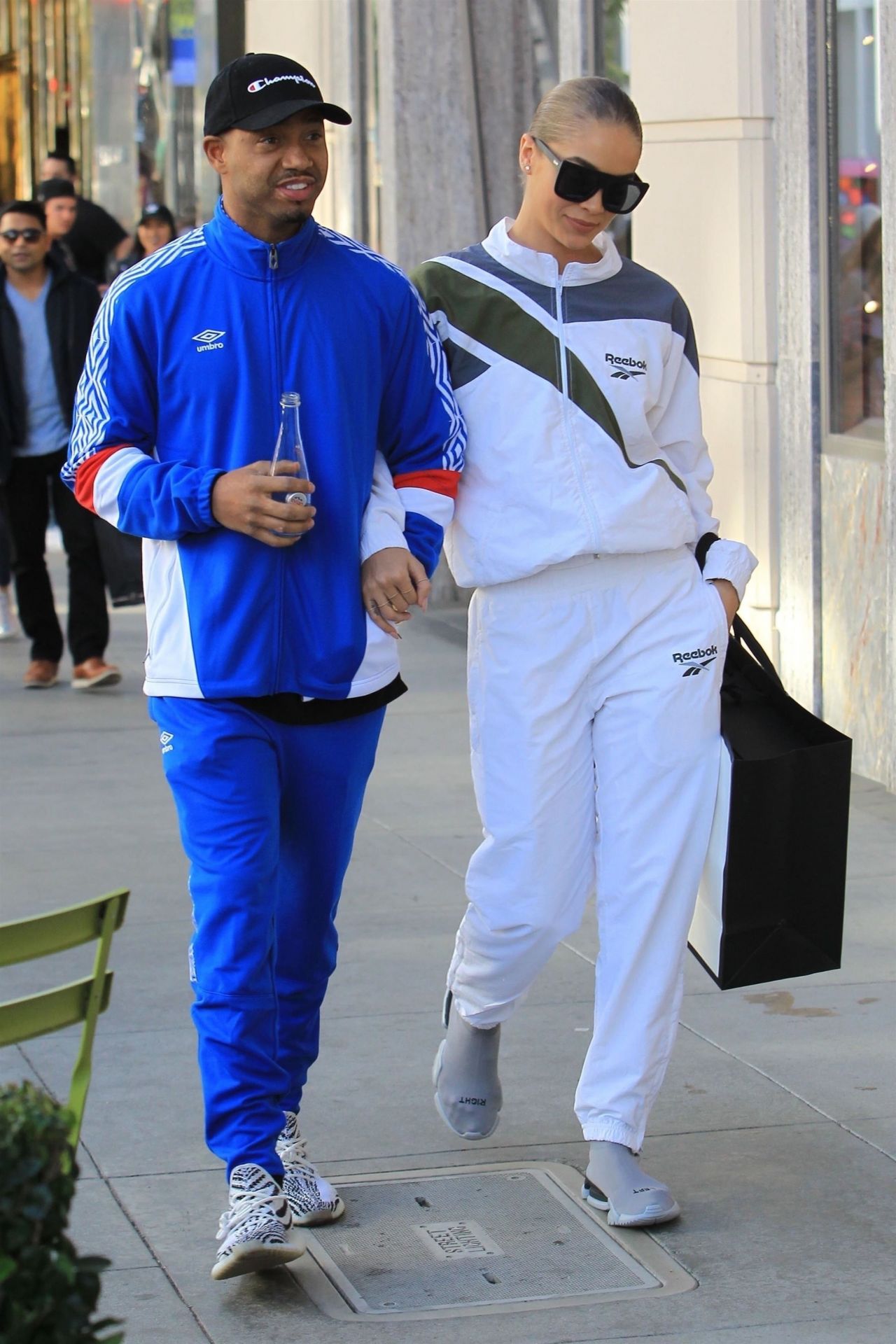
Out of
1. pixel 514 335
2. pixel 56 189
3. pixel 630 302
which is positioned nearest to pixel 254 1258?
pixel 514 335

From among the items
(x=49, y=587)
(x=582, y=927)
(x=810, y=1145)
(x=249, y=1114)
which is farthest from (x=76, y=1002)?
(x=49, y=587)

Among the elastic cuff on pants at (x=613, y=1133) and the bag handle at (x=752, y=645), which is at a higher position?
the bag handle at (x=752, y=645)

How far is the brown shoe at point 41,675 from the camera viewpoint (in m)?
9.77

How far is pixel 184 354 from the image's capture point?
3.69 m

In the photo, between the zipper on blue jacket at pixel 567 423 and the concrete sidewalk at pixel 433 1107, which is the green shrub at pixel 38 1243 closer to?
the concrete sidewalk at pixel 433 1107

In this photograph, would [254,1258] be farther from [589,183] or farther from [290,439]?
[589,183]

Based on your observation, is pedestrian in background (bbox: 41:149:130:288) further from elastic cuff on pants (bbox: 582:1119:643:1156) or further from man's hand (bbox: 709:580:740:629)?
elastic cuff on pants (bbox: 582:1119:643:1156)

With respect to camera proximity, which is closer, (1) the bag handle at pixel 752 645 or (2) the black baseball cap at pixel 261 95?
(2) the black baseball cap at pixel 261 95

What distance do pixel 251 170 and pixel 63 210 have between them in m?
10.1

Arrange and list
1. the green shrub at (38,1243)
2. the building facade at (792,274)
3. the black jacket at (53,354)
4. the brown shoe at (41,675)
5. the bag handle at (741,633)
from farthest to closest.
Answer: the brown shoe at (41,675) < the black jacket at (53,354) < the building facade at (792,274) < the bag handle at (741,633) < the green shrub at (38,1243)

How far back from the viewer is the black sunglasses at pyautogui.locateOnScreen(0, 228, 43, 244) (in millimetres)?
9508

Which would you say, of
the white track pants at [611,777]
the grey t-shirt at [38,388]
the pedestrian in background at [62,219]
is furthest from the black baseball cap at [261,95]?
the pedestrian in background at [62,219]

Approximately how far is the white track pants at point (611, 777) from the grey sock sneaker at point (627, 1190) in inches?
1.5

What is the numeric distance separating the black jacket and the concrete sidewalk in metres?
2.65
